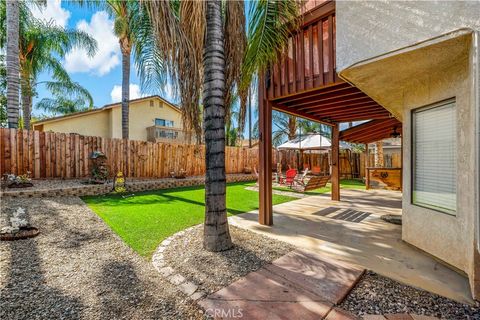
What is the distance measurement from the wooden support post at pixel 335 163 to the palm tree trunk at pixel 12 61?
13.5 m

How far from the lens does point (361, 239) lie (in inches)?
192

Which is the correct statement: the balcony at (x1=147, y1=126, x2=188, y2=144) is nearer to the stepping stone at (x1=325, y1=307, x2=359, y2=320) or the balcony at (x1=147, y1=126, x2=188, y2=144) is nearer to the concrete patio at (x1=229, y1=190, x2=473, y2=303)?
the concrete patio at (x1=229, y1=190, x2=473, y2=303)

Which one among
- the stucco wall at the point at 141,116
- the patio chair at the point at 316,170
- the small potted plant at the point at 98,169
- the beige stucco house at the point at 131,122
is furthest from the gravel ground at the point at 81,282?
the stucco wall at the point at 141,116

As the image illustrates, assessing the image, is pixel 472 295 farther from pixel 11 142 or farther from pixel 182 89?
pixel 11 142

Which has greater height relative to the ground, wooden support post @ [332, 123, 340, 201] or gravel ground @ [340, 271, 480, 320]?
wooden support post @ [332, 123, 340, 201]

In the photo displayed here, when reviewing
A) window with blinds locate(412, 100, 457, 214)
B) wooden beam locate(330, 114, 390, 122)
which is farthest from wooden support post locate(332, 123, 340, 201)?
window with blinds locate(412, 100, 457, 214)

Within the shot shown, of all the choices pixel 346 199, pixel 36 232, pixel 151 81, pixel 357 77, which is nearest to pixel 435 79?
pixel 357 77

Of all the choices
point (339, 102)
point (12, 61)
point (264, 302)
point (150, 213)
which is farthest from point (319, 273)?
point (12, 61)

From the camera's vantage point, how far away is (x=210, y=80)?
3926mm

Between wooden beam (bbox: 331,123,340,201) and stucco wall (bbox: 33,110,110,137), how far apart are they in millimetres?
19586

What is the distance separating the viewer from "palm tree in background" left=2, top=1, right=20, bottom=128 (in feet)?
31.4

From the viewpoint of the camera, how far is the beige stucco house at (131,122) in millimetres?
18688

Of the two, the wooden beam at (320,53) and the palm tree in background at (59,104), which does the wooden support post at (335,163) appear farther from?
the palm tree in background at (59,104)

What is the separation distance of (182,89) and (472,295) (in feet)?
16.2
